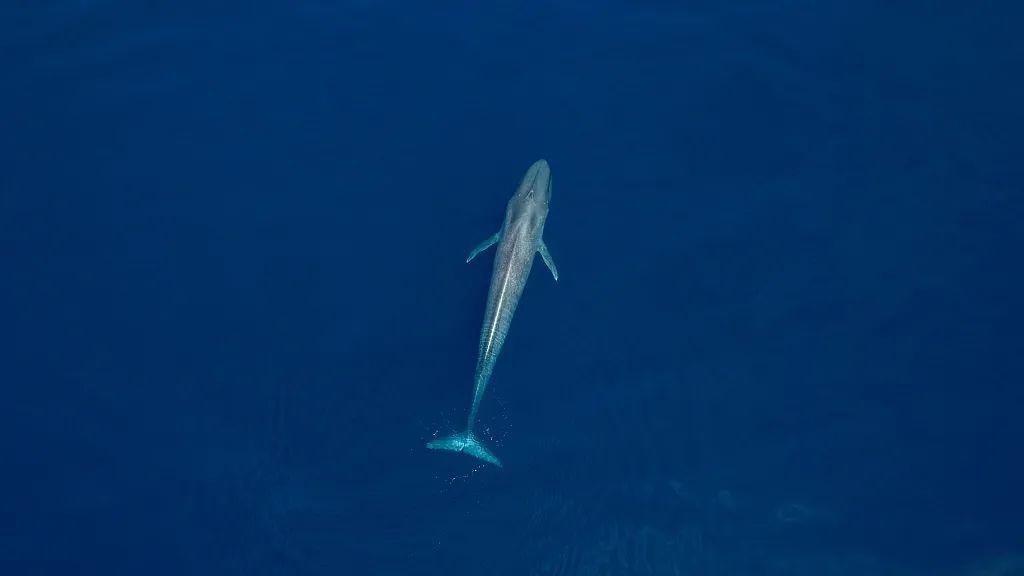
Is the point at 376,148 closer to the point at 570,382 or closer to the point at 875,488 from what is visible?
Result: the point at 570,382

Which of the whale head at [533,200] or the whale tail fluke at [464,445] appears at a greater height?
the whale head at [533,200]

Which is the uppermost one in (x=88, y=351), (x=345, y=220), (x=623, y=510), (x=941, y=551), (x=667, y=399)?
(x=345, y=220)

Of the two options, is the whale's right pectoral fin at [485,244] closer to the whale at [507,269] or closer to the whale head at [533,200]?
the whale at [507,269]

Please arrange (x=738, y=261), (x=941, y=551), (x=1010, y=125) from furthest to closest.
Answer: (x=1010, y=125)
(x=738, y=261)
(x=941, y=551)

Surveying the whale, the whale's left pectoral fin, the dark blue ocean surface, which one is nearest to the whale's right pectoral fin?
the whale

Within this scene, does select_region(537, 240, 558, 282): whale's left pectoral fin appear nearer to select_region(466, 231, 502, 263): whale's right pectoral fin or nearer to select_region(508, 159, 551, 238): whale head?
select_region(508, 159, 551, 238): whale head

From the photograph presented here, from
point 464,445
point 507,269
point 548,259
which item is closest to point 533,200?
point 548,259

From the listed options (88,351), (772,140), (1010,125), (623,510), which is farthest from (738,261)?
(88,351)

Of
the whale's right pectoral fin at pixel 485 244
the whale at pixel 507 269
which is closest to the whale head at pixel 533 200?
the whale at pixel 507 269
